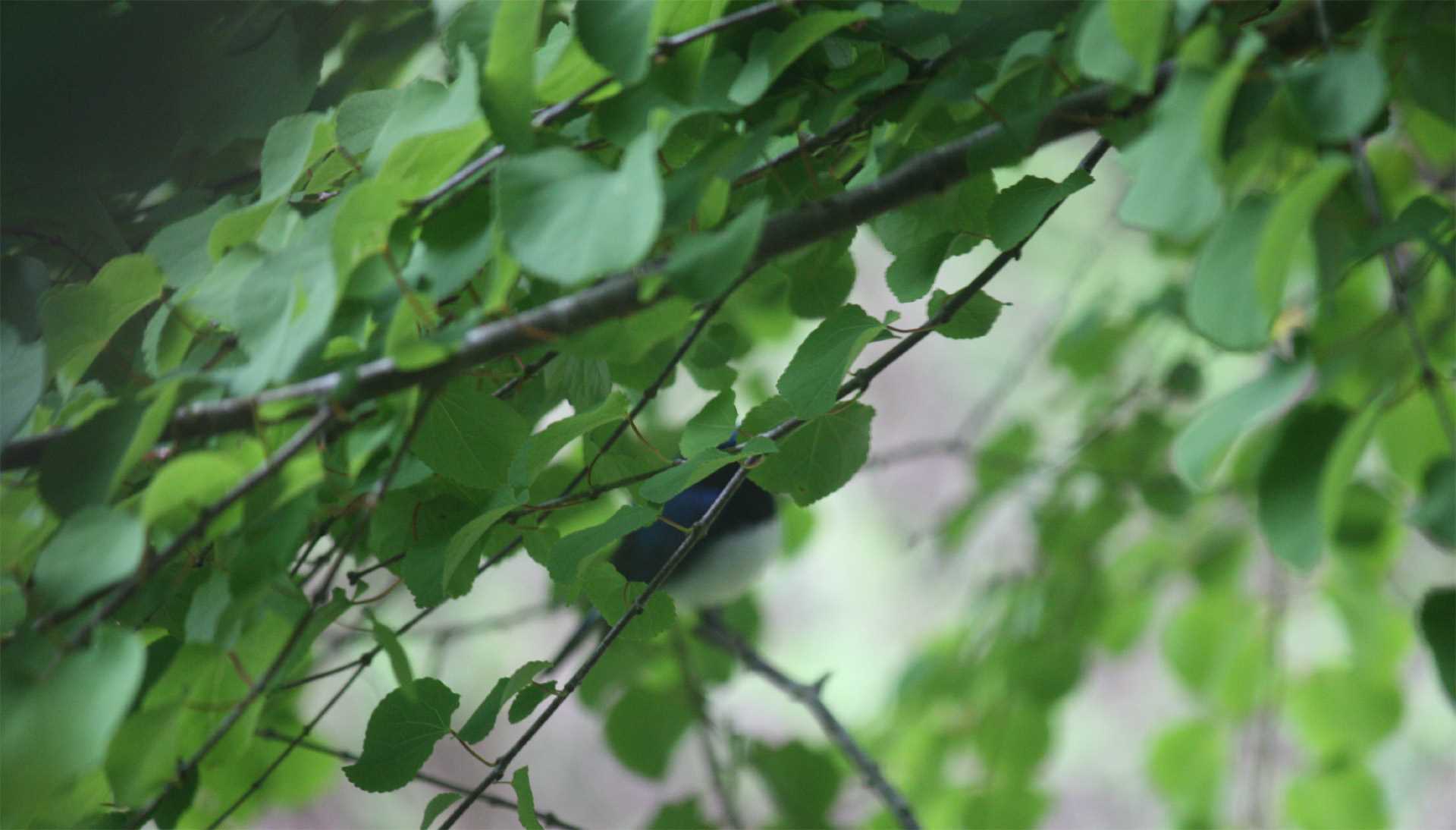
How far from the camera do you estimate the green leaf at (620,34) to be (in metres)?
0.32

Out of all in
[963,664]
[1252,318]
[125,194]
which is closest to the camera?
[1252,318]

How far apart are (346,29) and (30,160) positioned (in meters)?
0.19

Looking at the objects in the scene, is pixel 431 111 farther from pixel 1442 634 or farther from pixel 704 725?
pixel 704 725

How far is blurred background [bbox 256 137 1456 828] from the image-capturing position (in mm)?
2117

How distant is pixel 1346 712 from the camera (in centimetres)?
106

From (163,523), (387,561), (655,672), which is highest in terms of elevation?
(163,523)

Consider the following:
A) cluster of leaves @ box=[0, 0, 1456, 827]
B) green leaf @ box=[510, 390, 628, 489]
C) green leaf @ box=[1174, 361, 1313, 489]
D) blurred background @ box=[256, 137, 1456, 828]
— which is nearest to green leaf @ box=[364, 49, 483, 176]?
cluster of leaves @ box=[0, 0, 1456, 827]

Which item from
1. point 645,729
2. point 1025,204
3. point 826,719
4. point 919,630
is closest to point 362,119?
point 1025,204

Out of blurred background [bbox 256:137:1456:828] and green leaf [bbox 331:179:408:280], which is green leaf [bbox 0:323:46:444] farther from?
blurred background [bbox 256:137:1456:828]

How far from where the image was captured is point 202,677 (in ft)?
1.30

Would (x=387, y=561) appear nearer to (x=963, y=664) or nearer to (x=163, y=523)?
(x=163, y=523)

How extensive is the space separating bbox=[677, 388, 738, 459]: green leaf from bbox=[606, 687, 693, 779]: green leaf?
0.66 meters

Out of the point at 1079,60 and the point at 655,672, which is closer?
the point at 1079,60

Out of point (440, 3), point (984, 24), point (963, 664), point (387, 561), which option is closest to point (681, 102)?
point (984, 24)
